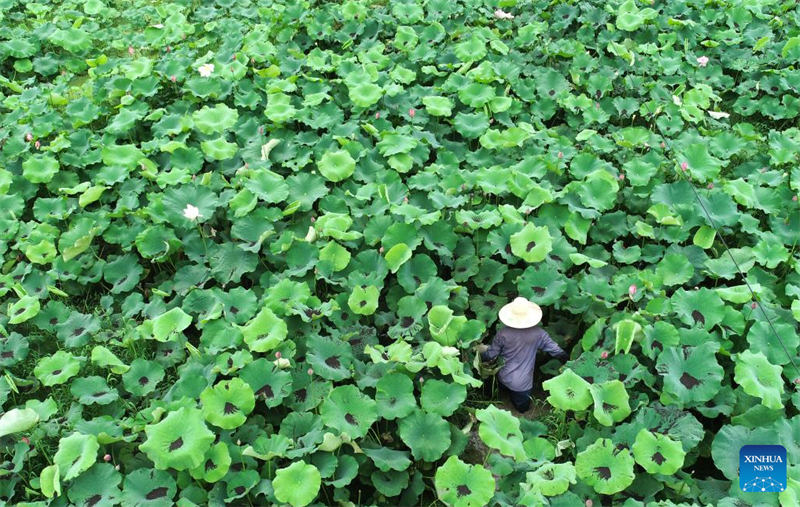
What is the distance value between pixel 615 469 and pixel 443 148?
125 inches

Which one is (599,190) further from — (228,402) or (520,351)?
(228,402)

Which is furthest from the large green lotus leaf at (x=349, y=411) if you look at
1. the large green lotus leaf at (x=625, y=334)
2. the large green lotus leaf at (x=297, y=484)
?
the large green lotus leaf at (x=625, y=334)

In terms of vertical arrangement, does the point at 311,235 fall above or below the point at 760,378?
below

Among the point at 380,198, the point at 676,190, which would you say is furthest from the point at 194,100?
the point at 676,190

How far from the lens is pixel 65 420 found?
156 inches

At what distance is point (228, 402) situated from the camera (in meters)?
3.64

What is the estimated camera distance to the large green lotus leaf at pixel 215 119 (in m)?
5.82

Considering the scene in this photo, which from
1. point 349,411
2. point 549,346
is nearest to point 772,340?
point 549,346

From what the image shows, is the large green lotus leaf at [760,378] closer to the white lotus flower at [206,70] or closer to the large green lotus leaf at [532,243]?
the large green lotus leaf at [532,243]

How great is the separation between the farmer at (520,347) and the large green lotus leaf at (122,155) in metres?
3.33

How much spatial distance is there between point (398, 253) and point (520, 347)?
3.34ft

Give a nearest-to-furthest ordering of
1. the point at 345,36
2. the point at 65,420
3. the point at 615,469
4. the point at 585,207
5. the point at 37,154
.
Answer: the point at 615,469, the point at 65,420, the point at 585,207, the point at 37,154, the point at 345,36

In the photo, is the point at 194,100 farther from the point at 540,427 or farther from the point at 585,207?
the point at 540,427

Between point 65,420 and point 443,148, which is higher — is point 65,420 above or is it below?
below
